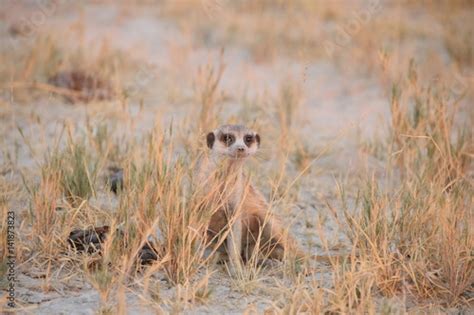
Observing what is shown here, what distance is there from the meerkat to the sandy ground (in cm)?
20

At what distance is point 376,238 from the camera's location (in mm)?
3168

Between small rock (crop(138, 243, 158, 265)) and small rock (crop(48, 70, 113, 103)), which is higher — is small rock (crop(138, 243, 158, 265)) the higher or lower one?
the lower one

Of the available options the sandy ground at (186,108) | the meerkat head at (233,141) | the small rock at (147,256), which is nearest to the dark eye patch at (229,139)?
the meerkat head at (233,141)

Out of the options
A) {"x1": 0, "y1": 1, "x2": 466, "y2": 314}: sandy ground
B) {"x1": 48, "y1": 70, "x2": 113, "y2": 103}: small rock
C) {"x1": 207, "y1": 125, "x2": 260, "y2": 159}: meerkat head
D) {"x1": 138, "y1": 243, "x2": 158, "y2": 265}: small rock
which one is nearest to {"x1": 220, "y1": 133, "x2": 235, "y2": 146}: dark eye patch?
{"x1": 207, "y1": 125, "x2": 260, "y2": 159}: meerkat head

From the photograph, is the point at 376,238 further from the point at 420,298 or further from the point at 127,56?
the point at 127,56

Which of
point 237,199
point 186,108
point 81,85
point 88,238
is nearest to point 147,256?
point 88,238

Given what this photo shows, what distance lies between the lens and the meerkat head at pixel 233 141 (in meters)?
3.43

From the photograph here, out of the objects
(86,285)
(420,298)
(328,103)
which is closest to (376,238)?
(420,298)

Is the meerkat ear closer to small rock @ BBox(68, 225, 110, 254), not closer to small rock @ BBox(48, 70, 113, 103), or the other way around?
small rock @ BBox(68, 225, 110, 254)

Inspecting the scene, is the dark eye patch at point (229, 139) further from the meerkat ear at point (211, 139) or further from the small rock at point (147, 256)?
the small rock at point (147, 256)

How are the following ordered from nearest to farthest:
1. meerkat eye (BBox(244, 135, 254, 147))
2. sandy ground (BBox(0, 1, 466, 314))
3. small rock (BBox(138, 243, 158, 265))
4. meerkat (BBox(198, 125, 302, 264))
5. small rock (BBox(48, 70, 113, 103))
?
1. sandy ground (BBox(0, 1, 466, 314))
2. small rock (BBox(138, 243, 158, 265))
3. meerkat (BBox(198, 125, 302, 264))
4. meerkat eye (BBox(244, 135, 254, 147))
5. small rock (BBox(48, 70, 113, 103))

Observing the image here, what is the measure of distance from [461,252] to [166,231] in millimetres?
1335

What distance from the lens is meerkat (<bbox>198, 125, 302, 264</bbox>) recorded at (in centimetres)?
340

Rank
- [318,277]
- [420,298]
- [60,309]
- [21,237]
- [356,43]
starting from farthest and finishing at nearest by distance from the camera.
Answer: [356,43] → [21,237] → [318,277] → [420,298] → [60,309]
